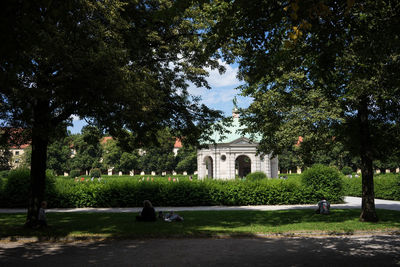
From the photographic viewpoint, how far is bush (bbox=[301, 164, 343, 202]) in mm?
22703

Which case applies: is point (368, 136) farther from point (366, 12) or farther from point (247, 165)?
point (247, 165)

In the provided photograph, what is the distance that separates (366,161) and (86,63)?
1207 cm

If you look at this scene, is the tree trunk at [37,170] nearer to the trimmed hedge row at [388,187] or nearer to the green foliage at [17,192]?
the green foliage at [17,192]

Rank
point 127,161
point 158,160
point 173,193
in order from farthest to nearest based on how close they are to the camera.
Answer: point 158,160
point 127,161
point 173,193

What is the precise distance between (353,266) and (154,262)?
4181 mm

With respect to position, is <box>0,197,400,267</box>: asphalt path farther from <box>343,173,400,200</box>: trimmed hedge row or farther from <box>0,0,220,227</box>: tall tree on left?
<box>343,173,400,200</box>: trimmed hedge row

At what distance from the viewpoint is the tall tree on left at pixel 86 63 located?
586 centimetres

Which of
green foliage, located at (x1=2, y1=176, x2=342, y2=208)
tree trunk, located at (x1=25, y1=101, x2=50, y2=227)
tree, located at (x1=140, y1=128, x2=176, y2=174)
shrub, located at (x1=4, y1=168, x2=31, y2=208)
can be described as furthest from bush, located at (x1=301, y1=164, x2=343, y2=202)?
tree, located at (x1=140, y1=128, x2=176, y2=174)

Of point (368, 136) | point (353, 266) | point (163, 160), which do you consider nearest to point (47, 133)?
point (353, 266)

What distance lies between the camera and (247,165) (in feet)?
202

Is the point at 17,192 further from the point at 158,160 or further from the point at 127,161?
the point at 158,160

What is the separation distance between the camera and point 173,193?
21.7 m

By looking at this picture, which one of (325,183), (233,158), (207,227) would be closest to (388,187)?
(325,183)

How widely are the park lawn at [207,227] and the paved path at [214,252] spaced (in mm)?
731
